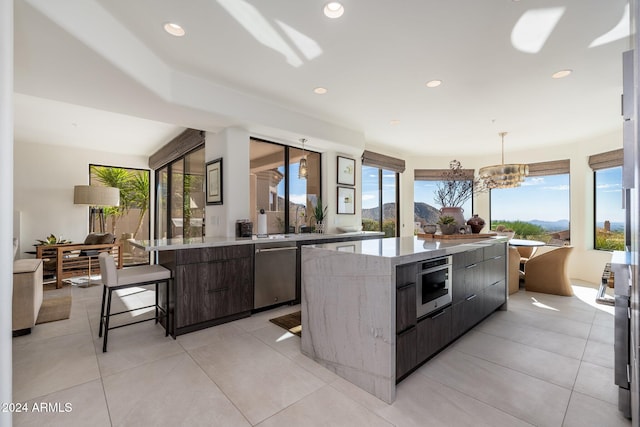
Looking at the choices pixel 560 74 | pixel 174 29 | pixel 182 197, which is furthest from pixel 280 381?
pixel 182 197

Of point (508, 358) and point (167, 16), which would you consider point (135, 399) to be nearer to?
point (167, 16)

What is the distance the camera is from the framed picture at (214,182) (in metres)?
3.78

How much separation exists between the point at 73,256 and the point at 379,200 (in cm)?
584

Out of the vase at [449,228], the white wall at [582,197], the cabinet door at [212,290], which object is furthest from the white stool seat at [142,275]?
the white wall at [582,197]

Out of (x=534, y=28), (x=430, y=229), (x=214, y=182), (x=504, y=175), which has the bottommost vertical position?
(x=430, y=229)

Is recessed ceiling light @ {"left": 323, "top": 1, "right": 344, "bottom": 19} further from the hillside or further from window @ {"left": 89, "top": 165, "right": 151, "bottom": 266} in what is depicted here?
window @ {"left": 89, "top": 165, "right": 151, "bottom": 266}

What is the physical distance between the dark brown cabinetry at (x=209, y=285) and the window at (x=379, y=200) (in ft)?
11.3

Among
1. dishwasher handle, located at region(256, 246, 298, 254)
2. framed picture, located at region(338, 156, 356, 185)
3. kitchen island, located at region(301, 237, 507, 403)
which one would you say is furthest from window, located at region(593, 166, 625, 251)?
dishwasher handle, located at region(256, 246, 298, 254)

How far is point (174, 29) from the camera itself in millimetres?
2234

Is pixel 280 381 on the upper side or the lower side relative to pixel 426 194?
lower

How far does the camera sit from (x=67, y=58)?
206 cm

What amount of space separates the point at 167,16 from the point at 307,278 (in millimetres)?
2197

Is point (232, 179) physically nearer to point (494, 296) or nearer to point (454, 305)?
point (454, 305)

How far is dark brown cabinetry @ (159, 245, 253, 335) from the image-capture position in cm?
279
